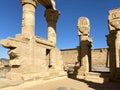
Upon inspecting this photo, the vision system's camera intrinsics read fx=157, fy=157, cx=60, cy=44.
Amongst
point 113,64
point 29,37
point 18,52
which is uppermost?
point 29,37

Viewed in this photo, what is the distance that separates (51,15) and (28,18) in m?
3.46

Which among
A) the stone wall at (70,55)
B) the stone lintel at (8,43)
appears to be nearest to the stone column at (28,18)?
the stone lintel at (8,43)

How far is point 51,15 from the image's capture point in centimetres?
1336

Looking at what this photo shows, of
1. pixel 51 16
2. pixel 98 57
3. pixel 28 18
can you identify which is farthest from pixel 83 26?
pixel 98 57

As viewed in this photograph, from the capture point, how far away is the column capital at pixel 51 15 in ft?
43.8

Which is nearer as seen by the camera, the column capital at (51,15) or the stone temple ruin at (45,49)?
the stone temple ruin at (45,49)

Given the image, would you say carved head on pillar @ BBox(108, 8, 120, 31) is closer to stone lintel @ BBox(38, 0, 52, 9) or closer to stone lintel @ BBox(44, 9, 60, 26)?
stone lintel @ BBox(44, 9, 60, 26)

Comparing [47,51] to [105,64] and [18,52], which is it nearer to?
[18,52]

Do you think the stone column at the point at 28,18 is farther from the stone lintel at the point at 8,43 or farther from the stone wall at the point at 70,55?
the stone wall at the point at 70,55

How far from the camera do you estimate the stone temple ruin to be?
29.8ft

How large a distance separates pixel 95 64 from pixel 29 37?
16.3m

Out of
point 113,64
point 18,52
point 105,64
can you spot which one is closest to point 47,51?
point 18,52

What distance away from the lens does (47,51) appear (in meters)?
13.1

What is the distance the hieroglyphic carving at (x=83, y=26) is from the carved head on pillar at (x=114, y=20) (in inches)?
170
